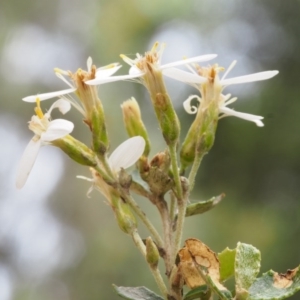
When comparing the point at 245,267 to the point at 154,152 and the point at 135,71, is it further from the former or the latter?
the point at 154,152

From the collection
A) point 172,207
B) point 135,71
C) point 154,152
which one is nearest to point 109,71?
point 135,71

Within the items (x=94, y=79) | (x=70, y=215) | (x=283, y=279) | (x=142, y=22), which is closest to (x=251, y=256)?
(x=283, y=279)

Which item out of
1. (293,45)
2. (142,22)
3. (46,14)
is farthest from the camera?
(46,14)

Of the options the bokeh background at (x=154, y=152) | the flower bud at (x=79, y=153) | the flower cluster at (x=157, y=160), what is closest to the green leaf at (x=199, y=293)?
the flower cluster at (x=157, y=160)

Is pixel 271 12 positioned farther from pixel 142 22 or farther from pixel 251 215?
pixel 251 215

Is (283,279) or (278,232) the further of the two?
(278,232)

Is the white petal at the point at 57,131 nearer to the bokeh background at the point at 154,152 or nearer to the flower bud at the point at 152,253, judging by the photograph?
the flower bud at the point at 152,253

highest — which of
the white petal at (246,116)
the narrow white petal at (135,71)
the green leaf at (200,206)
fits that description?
the narrow white petal at (135,71)
